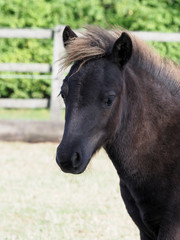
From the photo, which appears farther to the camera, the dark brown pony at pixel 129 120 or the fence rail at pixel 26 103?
the fence rail at pixel 26 103

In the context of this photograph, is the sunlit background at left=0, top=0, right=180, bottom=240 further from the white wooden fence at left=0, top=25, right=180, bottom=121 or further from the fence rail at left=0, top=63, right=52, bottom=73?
the fence rail at left=0, top=63, right=52, bottom=73

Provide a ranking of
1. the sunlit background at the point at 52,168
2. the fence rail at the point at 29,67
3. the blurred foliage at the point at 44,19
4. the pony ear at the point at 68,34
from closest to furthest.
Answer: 1. the pony ear at the point at 68,34
2. the sunlit background at the point at 52,168
3. the fence rail at the point at 29,67
4. the blurred foliage at the point at 44,19

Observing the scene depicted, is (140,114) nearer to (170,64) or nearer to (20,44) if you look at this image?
(170,64)

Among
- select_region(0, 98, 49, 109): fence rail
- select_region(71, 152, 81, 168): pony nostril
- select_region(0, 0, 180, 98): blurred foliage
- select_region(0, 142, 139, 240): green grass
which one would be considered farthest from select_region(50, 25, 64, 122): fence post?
select_region(71, 152, 81, 168): pony nostril

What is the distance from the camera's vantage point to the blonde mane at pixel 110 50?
11.3 ft

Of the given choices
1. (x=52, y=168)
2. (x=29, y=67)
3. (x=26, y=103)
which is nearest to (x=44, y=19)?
(x=29, y=67)

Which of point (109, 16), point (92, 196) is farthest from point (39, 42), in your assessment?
point (92, 196)

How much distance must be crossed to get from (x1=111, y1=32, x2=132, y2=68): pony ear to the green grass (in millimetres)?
976

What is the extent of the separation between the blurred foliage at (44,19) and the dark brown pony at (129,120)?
8686 millimetres

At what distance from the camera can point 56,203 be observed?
615 centimetres

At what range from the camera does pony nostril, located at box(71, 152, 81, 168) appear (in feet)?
10.3

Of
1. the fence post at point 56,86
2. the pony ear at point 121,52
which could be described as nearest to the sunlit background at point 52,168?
the fence post at point 56,86

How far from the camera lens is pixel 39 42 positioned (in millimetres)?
12664

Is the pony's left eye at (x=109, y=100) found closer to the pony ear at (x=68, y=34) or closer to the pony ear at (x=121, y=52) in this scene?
the pony ear at (x=121, y=52)
